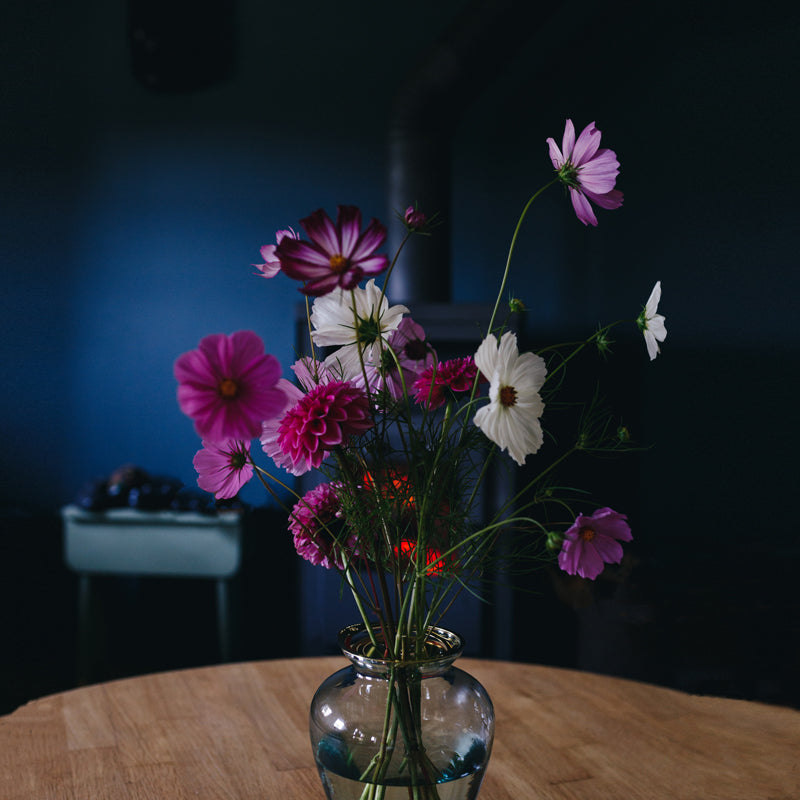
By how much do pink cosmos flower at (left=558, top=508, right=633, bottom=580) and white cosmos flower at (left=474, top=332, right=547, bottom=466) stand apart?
9cm

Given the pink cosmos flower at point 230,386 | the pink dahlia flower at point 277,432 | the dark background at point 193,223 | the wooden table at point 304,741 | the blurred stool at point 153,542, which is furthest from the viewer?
the dark background at point 193,223

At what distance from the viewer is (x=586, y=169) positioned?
0.61 m

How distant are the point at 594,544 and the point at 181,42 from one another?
2.68 metres

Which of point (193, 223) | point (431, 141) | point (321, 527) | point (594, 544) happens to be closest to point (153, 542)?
point (193, 223)

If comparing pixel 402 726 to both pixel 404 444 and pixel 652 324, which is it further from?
pixel 652 324

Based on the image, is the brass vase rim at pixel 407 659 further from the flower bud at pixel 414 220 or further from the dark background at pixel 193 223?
the dark background at pixel 193 223

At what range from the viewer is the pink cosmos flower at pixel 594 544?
23.3 inches

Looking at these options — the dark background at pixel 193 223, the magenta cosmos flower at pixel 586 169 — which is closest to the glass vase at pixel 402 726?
the magenta cosmos flower at pixel 586 169

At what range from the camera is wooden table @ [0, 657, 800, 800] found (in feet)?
2.59

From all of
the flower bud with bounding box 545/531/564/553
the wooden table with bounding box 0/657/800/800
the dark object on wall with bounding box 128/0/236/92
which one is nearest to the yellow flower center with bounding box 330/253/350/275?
the flower bud with bounding box 545/531/564/553

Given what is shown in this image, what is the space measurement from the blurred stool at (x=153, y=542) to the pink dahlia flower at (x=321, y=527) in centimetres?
183

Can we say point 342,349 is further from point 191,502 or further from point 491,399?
point 191,502

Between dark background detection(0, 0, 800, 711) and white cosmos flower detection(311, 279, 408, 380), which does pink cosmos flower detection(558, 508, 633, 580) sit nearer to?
white cosmos flower detection(311, 279, 408, 380)

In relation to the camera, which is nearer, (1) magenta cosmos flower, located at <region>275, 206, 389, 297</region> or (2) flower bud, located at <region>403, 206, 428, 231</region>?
(1) magenta cosmos flower, located at <region>275, 206, 389, 297</region>
